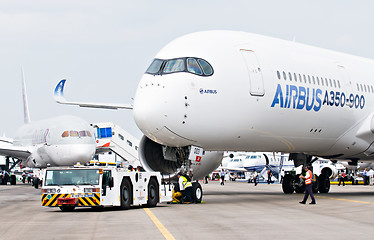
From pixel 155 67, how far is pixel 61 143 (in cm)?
2701

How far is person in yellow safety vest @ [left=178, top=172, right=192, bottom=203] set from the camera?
66.4 feet

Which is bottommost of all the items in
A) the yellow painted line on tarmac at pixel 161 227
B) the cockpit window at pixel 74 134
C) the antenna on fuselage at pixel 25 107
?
the yellow painted line on tarmac at pixel 161 227

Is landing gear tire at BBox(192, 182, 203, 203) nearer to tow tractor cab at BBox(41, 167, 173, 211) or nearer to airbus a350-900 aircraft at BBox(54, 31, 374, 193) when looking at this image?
airbus a350-900 aircraft at BBox(54, 31, 374, 193)

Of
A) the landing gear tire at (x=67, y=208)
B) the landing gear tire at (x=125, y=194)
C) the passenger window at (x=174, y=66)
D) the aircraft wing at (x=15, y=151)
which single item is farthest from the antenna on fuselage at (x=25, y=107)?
the passenger window at (x=174, y=66)

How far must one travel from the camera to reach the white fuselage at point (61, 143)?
45594 mm

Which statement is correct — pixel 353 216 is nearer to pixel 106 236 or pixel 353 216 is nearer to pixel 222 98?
pixel 222 98

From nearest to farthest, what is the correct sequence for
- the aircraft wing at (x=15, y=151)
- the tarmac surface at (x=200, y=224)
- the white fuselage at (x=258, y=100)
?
the tarmac surface at (x=200, y=224)
the white fuselage at (x=258, y=100)
the aircraft wing at (x=15, y=151)

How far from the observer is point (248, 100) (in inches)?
799

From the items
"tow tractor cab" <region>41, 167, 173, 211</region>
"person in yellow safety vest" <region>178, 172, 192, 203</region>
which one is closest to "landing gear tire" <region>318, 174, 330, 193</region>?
"person in yellow safety vest" <region>178, 172, 192, 203</region>

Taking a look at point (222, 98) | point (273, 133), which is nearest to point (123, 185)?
point (222, 98)

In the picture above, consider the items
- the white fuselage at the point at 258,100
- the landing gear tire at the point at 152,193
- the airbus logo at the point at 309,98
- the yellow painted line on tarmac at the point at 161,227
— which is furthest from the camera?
the airbus logo at the point at 309,98

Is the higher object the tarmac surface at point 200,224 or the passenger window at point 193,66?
the passenger window at point 193,66

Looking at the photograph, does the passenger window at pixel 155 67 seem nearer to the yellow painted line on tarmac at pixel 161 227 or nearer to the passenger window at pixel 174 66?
the passenger window at pixel 174 66

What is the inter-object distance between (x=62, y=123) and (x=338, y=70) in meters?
27.3
